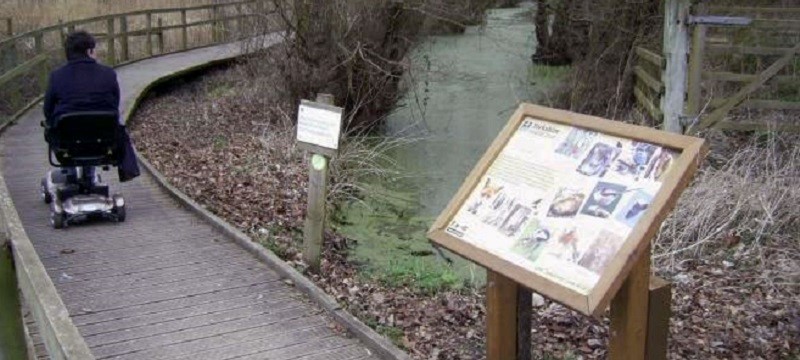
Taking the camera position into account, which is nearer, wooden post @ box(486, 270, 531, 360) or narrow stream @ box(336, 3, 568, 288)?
wooden post @ box(486, 270, 531, 360)

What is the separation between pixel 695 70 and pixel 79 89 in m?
6.44

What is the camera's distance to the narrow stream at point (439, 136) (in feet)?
27.1

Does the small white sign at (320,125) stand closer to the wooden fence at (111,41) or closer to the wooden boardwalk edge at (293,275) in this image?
the wooden boardwalk edge at (293,275)

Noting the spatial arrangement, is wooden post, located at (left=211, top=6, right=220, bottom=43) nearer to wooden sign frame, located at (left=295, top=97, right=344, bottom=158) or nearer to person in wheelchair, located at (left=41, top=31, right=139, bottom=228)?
person in wheelchair, located at (left=41, top=31, right=139, bottom=228)

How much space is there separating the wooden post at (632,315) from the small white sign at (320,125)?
10.3 feet

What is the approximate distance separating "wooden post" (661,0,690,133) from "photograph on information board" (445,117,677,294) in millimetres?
5876

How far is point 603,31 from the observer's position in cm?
1423

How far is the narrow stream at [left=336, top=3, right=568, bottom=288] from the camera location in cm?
825

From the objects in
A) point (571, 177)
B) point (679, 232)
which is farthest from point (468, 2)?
point (571, 177)

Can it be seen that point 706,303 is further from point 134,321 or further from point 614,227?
point 134,321

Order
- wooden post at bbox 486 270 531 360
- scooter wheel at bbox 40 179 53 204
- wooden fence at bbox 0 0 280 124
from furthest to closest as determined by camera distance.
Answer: wooden fence at bbox 0 0 280 124
scooter wheel at bbox 40 179 53 204
wooden post at bbox 486 270 531 360

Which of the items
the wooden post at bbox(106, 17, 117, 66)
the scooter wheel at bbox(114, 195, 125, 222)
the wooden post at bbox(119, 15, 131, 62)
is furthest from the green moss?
the wooden post at bbox(119, 15, 131, 62)

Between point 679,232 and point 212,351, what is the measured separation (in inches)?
180

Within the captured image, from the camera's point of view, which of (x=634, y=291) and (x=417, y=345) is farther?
(x=417, y=345)
